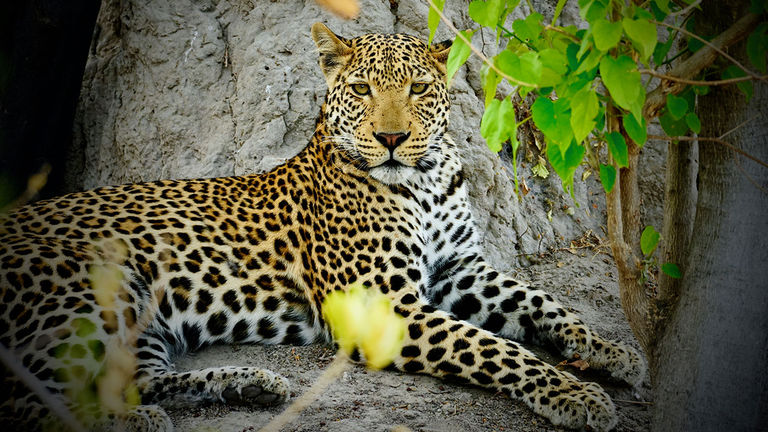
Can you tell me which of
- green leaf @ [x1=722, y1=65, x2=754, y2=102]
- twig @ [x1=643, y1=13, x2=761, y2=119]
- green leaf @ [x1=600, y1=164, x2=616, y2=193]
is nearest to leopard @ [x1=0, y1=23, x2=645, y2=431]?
green leaf @ [x1=600, y1=164, x2=616, y2=193]

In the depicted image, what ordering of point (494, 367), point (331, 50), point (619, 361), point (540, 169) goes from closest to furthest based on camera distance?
point (494, 367)
point (619, 361)
point (331, 50)
point (540, 169)

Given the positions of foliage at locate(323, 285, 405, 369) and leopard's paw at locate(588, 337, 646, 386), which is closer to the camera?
leopard's paw at locate(588, 337, 646, 386)

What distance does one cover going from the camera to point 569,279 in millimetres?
6574

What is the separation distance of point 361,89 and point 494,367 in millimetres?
2412

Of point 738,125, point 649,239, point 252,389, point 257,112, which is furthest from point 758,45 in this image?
point 257,112

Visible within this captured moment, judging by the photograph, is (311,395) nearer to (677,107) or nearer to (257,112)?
(677,107)

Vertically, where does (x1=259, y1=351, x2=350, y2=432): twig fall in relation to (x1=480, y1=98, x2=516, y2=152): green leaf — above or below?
below

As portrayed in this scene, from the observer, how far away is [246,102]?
713 cm

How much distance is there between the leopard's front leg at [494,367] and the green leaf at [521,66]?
2216 millimetres

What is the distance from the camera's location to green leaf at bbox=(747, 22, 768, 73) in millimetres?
2572

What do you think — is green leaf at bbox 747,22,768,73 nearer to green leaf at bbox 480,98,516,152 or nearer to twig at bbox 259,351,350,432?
green leaf at bbox 480,98,516,152

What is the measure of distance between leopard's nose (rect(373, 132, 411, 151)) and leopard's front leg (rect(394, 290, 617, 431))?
1105 millimetres

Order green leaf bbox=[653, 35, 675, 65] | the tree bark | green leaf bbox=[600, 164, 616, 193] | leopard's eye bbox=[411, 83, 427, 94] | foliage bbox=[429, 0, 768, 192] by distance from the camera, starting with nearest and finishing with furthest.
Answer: foliage bbox=[429, 0, 768, 192], green leaf bbox=[653, 35, 675, 65], green leaf bbox=[600, 164, 616, 193], the tree bark, leopard's eye bbox=[411, 83, 427, 94]

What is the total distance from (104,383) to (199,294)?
42.0 inches
